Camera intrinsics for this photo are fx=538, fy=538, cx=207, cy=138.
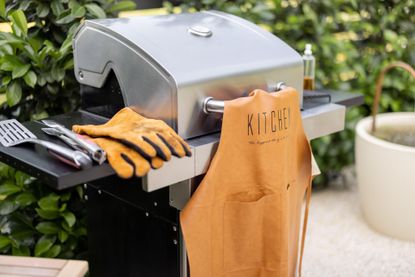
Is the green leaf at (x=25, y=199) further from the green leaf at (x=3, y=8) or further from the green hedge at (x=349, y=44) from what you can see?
the green hedge at (x=349, y=44)

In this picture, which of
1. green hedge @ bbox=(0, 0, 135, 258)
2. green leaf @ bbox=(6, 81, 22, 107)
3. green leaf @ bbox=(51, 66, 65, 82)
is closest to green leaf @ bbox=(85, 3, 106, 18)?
green hedge @ bbox=(0, 0, 135, 258)

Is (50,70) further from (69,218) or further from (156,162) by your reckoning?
(156,162)

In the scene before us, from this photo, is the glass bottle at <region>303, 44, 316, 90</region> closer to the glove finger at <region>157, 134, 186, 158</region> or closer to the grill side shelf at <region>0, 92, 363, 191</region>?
the grill side shelf at <region>0, 92, 363, 191</region>

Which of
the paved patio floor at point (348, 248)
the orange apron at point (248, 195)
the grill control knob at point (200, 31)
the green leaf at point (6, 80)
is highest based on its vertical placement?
the grill control knob at point (200, 31)

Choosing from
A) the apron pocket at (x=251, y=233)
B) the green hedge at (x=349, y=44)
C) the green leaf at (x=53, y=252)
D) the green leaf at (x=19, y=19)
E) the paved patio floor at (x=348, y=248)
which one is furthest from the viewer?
the green hedge at (x=349, y=44)

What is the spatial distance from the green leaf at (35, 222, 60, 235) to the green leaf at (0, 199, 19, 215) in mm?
105

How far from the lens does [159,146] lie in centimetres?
121

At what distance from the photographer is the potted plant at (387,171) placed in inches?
90.7

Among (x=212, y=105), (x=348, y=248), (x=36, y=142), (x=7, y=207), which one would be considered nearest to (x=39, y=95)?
(x=7, y=207)

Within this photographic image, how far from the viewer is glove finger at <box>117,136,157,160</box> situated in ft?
3.88

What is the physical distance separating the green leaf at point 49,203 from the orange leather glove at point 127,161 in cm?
76

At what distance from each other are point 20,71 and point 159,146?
31.4 inches

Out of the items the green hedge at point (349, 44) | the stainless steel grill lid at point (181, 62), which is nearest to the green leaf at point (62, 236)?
the stainless steel grill lid at point (181, 62)

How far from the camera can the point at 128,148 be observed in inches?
48.3
